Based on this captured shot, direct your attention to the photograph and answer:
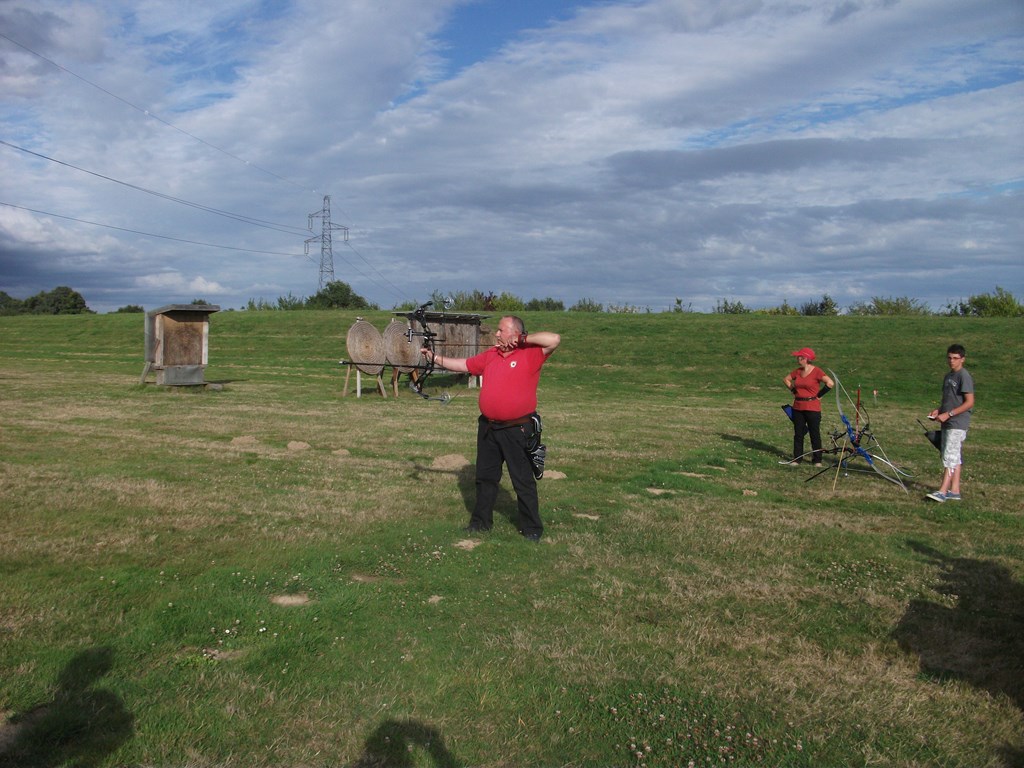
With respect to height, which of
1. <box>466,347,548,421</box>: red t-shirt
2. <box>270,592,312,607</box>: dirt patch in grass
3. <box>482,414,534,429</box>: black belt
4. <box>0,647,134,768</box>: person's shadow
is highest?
<box>466,347,548,421</box>: red t-shirt

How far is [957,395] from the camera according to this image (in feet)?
37.1

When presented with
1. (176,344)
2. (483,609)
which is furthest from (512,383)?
(176,344)

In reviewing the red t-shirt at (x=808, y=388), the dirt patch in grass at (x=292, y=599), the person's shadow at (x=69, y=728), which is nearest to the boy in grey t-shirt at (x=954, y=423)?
the red t-shirt at (x=808, y=388)

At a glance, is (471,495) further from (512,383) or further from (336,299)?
(336,299)

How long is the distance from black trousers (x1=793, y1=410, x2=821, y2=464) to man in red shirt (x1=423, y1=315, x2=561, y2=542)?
7688 millimetres

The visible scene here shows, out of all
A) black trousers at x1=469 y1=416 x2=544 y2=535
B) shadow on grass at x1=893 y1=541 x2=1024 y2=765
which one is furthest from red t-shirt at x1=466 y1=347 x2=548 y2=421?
shadow on grass at x1=893 y1=541 x2=1024 y2=765

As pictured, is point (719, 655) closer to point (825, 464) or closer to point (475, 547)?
point (475, 547)

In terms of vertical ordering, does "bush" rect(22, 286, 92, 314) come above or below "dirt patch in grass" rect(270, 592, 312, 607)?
above

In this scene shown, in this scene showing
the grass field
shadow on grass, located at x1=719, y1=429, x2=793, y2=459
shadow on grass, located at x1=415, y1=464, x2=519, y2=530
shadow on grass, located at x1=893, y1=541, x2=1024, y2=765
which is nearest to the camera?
the grass field

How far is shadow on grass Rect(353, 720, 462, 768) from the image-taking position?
13.2ft

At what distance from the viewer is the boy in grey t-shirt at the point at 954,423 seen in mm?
11141

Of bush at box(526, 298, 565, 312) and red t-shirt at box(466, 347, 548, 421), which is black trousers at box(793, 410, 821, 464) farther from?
bush at box(526, 298, 565, 312)

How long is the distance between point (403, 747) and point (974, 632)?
461cm

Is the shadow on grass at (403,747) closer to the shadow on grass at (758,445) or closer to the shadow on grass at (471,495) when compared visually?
the shadow on grass at (471,495)
